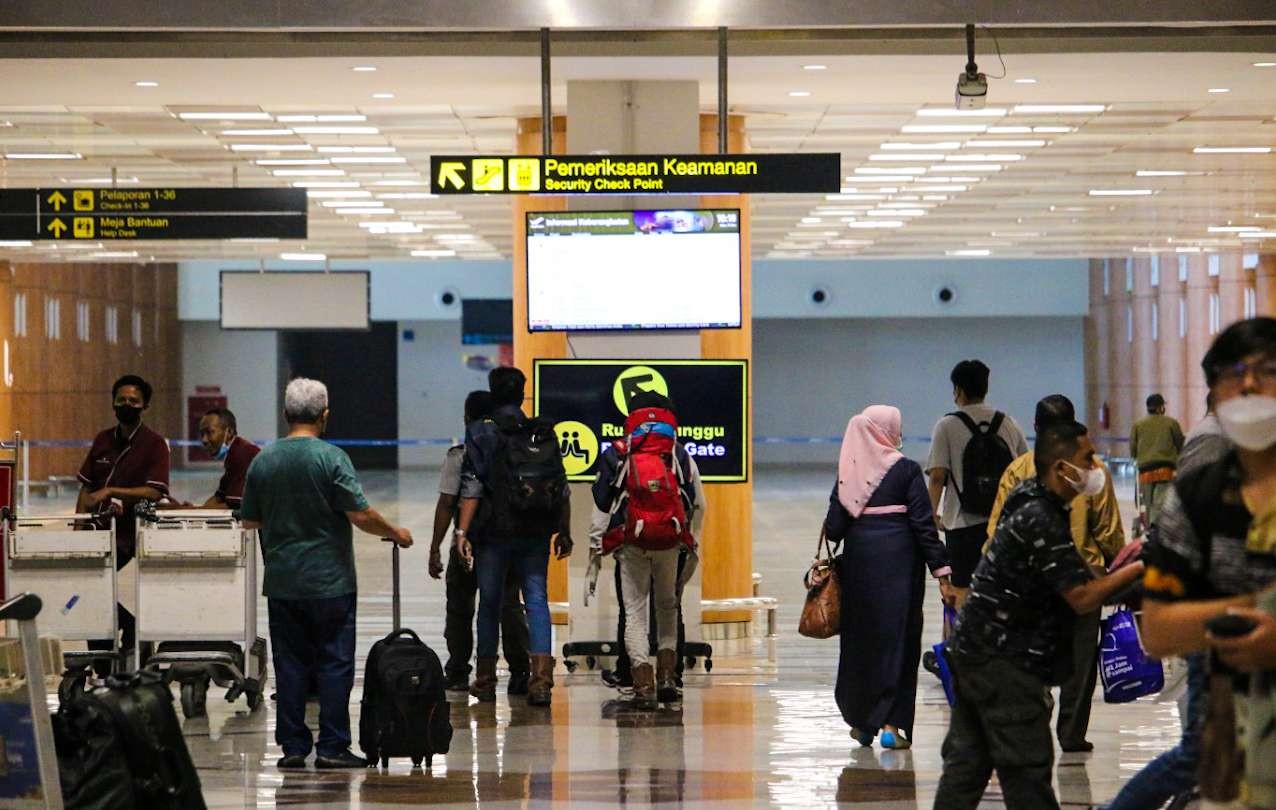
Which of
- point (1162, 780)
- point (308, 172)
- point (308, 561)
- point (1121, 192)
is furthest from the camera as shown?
point (1121, 192)

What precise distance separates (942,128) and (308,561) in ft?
28.9

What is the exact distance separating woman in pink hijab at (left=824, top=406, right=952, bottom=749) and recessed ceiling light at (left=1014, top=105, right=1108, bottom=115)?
597cm

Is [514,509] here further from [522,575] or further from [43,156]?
[43,156]

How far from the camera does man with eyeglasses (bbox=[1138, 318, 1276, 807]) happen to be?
2.97 metres

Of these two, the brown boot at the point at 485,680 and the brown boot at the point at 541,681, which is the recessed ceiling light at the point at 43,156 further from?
the brown boot at the point at 541,681

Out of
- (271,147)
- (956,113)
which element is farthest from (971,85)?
(271,147)

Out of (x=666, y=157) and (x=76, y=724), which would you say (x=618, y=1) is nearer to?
(x=666, y=157)

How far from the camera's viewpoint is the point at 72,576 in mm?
8008

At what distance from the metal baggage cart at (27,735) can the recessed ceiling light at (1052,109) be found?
9339 mm

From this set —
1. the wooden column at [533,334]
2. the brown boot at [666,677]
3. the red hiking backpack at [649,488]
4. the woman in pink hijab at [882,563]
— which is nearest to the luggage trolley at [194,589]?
the red hiking backpack at [649,488]

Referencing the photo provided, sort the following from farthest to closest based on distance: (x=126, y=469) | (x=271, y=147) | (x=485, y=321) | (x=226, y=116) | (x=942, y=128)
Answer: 1. (x=485, y=321)
2. (x=271, y=147)
3. (x=942, y=128)
4. (x=226, y=116)
5. (x=126, y=469)

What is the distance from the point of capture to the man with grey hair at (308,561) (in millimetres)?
6535

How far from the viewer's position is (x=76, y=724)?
491cm

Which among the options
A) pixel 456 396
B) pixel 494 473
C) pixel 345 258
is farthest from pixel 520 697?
pixel 456 396
